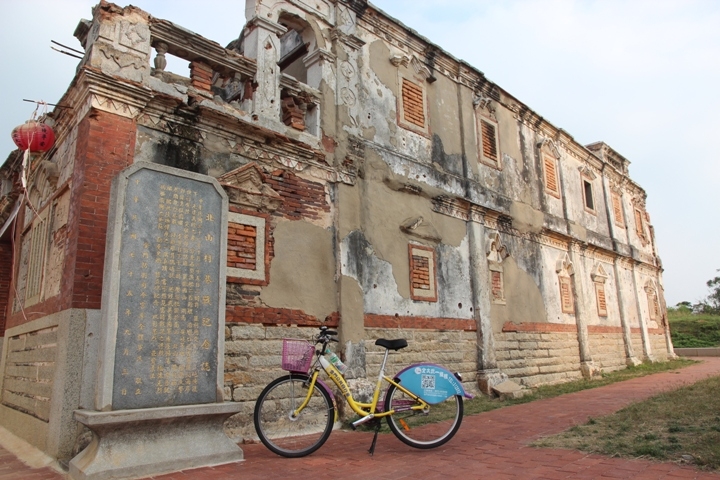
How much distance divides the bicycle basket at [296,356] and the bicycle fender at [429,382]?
0.94 meters

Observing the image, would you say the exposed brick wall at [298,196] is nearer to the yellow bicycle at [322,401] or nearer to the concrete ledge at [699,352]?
A: the yellow bicycle at [322,401]

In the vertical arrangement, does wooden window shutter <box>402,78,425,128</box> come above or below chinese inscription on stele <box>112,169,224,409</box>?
above

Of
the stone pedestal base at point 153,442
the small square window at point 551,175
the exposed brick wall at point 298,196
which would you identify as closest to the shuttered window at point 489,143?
the small square window at point 551,175

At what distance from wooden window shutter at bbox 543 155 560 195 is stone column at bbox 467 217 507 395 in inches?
161

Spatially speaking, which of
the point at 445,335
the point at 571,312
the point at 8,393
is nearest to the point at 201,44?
the point at 8,393

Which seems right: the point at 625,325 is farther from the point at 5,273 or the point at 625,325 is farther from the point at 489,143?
the point at 5,273

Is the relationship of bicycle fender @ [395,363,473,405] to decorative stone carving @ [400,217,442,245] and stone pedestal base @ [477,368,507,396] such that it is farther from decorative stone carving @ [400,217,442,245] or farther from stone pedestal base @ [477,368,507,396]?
stone pedestal base @ [477,368,507,396]

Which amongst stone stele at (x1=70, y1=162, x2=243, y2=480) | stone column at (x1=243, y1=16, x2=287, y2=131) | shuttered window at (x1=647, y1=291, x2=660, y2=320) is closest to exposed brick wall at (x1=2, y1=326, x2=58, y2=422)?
stone stele at (x1=70, y1=162, x2=243, y2=480)

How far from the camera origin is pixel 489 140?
1153 cm

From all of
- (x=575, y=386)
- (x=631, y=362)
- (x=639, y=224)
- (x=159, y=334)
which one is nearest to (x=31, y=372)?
(x=159, y=334)

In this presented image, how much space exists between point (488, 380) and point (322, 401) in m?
5.22

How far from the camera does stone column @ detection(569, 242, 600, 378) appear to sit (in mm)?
12656

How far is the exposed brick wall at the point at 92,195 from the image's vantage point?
16.6 ft

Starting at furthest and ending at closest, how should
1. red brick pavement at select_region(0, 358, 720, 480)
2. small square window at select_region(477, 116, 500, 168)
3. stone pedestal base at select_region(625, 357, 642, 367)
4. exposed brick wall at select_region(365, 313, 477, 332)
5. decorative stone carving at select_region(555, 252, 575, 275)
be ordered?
1. stone pedestal base at select_region(625, 357, 642, 367)
2. decorative stone carving at select_region(555, 252, 575, 275)
3. small square window at select_region(477, 116, 500, 168)
4. exposed brick wall at select_region(365, 313, 477, 332)
5. red brick pavement at select_region(0, 358, 720, 480)
